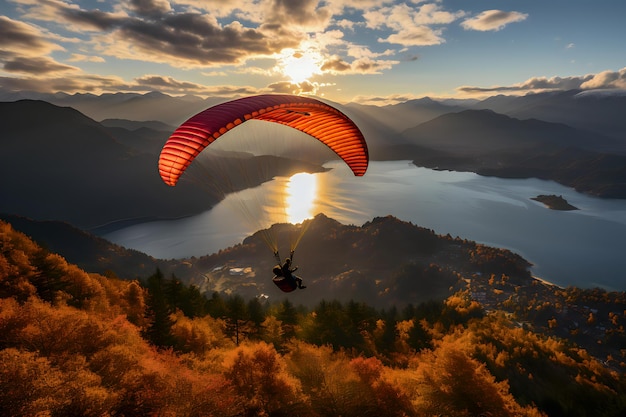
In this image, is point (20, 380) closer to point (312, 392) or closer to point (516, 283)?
point (312, 392)

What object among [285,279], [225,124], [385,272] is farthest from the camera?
[385,272]

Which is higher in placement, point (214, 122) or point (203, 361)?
point (214, 122)

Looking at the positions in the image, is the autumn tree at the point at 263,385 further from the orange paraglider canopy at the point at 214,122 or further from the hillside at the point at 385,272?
the hillside at the point at 385,272

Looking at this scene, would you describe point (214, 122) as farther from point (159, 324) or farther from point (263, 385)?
point (159, 324)

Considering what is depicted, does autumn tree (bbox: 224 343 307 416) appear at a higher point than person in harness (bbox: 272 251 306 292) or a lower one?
lower

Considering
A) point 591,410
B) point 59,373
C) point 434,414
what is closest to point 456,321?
point 591,410

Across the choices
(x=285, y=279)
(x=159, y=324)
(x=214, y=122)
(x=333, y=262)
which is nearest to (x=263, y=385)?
(x=159, y=324)

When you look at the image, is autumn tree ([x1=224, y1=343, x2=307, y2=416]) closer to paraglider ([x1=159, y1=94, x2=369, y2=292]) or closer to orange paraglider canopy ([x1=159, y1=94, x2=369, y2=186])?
paraglider ([x1=159, y1=94, x2=369, y2=292])

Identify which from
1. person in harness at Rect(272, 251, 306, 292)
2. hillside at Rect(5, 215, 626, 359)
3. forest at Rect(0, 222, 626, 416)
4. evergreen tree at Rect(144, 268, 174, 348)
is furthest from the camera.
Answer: hillside at Rect(5, 215, 626, 359)

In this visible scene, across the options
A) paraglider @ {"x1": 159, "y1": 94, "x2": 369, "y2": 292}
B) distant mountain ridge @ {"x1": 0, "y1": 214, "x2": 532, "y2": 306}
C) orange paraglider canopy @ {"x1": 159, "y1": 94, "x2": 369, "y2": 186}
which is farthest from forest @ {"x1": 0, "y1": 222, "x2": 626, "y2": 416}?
distant mountain ridge @ {"x1": 0, "y1": 214, "x2": 532, "y2": 306}
